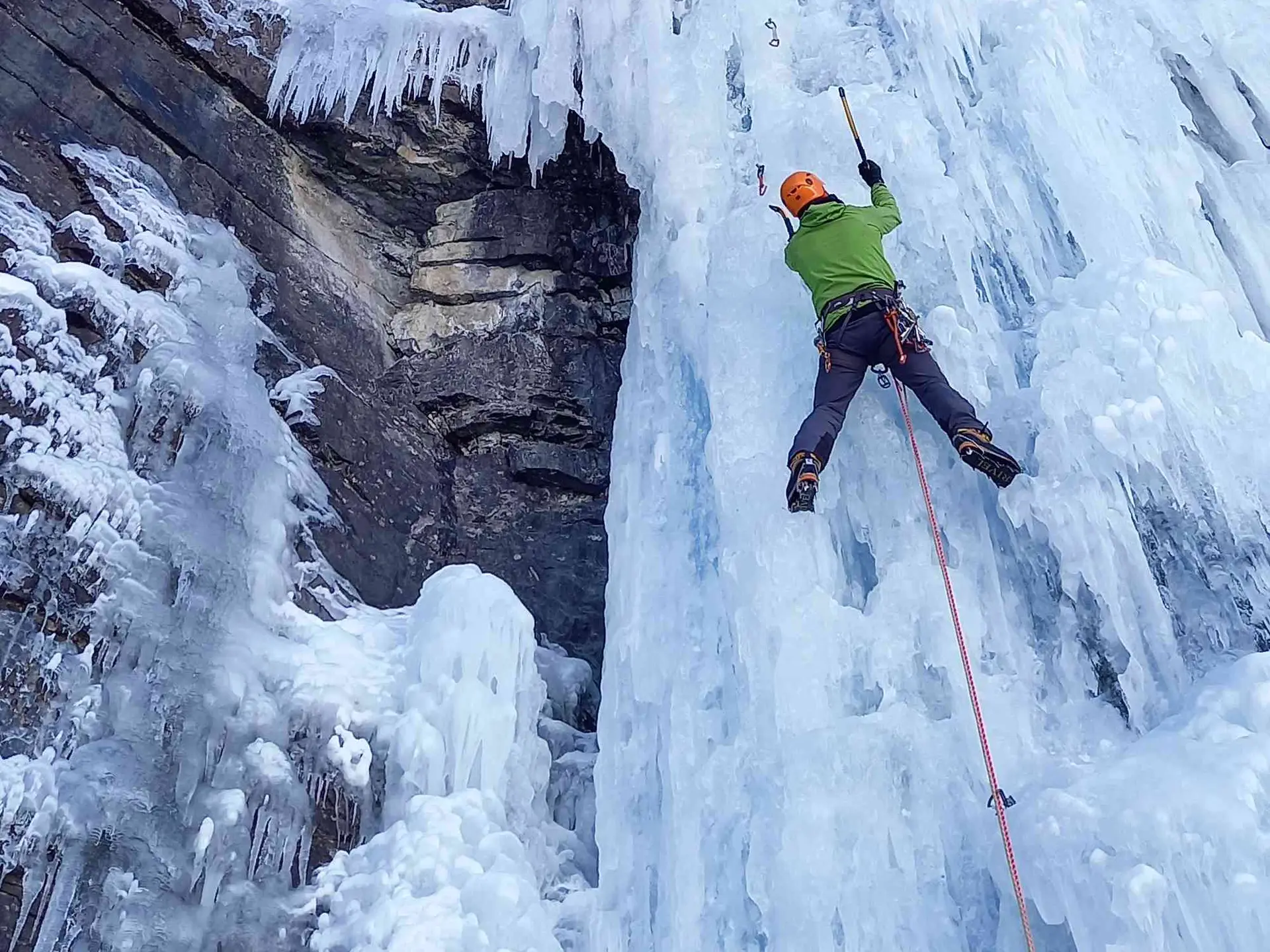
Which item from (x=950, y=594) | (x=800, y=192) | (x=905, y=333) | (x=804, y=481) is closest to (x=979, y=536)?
(x=950, y=594)

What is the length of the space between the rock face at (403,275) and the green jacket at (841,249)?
6.79 feet

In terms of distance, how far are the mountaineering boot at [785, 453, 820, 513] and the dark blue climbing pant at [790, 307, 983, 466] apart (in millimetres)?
33

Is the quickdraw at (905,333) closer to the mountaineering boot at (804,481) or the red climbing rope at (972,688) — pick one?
the red climbing rope at (972,688)

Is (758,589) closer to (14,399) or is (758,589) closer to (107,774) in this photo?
(107,774)

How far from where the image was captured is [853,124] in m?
4.84

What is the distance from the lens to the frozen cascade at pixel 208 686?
3.41 meters

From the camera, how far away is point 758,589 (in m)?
3.83

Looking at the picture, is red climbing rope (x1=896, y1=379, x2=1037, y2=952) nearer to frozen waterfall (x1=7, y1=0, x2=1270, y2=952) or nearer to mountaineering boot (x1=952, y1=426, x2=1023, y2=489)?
frozen waterfall (x1=7, y1=0, x2=1270, y2=952)

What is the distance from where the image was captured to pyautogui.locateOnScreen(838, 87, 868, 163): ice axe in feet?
15.6

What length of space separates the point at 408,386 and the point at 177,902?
3377 millimetres

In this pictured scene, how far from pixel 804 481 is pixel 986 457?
0.62m

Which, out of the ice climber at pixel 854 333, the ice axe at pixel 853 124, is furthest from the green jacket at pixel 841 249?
the ice axe at pixel 853 124

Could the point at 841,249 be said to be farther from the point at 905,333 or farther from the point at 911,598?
the point at 911,598

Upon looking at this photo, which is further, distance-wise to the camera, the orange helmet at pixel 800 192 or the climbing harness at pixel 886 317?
the orange helmet at pixel 800 192
